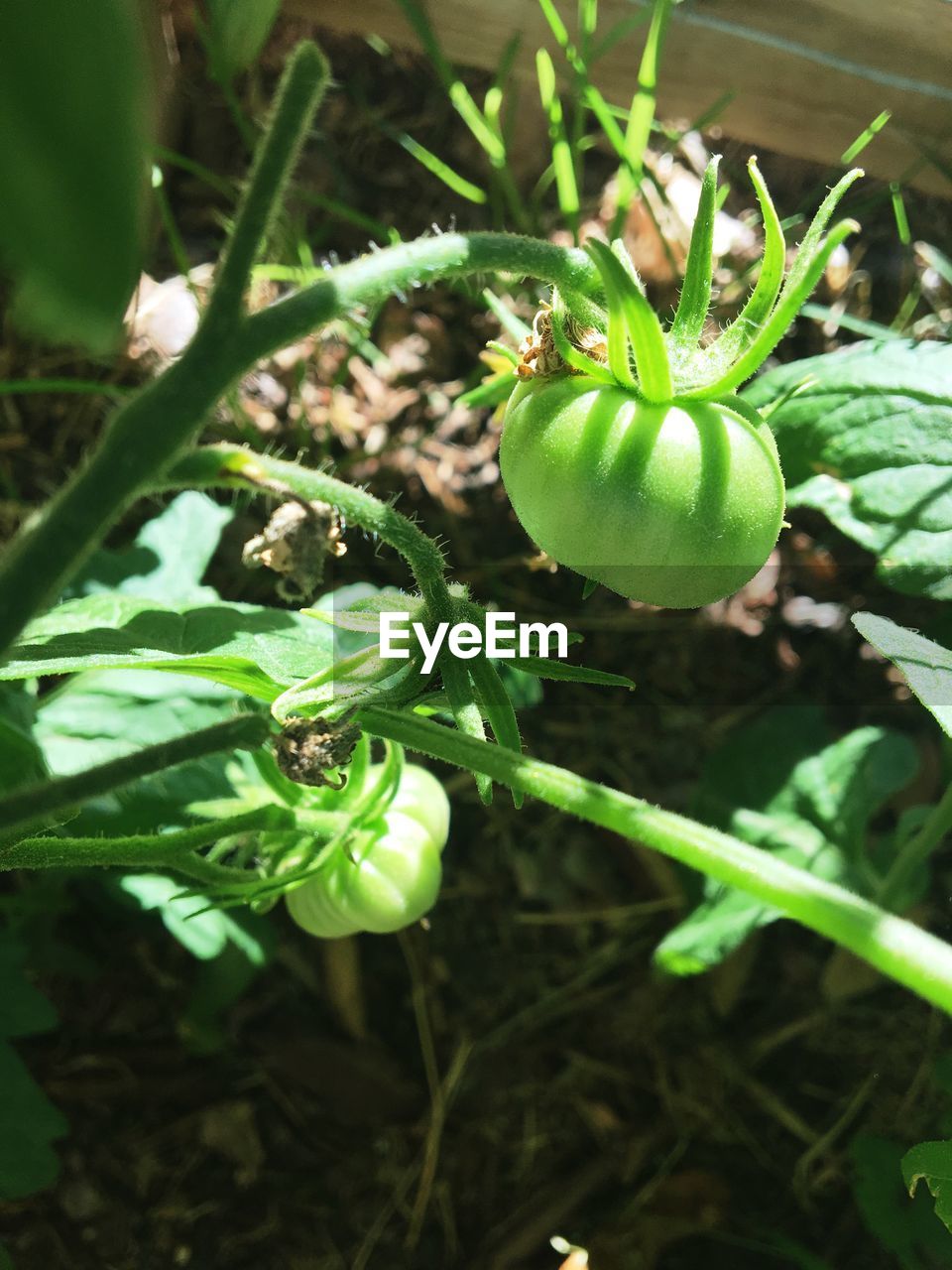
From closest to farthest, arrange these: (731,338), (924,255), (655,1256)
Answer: (731,338) < (655,1256) < (924,255)

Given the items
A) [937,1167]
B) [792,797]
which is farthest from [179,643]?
[792,797]

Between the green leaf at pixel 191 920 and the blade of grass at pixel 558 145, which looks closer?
the green leaf at pixel 191 920

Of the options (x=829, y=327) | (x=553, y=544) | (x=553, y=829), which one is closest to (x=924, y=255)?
(x=829, y=327)

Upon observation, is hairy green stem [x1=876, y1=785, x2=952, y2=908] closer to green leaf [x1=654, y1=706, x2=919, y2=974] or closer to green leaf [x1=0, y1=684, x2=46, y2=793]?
green leaf [x1=654, y1=706, x2=919, y2=974]

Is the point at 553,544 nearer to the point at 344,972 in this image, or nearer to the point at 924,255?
the point at 344,972

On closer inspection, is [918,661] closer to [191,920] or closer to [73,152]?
[73,152]

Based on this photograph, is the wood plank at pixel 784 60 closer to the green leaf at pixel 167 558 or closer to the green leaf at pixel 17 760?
the green leaf at pixel 167 558

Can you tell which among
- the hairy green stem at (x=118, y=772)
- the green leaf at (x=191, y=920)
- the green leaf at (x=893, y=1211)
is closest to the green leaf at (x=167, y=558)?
the green leaf at (x=191, y=920)
